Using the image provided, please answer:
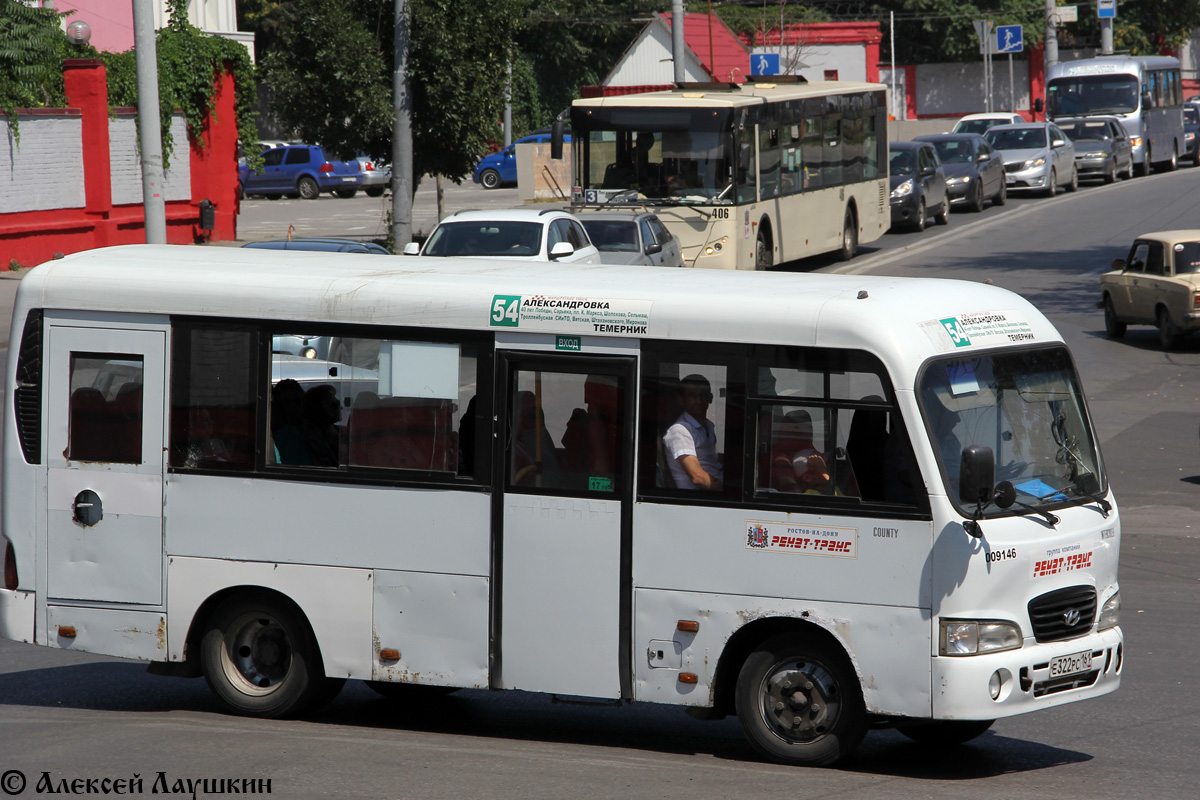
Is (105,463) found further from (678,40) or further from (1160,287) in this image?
(678,40)

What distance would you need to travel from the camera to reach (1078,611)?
686cm

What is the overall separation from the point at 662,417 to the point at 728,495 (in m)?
0.49

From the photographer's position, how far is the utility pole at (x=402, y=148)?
85.5 feet

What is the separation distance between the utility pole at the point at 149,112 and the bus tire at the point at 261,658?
1148cm

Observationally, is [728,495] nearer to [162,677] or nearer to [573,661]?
[573,661]

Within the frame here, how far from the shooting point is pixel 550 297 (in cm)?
727

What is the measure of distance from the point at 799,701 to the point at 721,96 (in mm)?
18476

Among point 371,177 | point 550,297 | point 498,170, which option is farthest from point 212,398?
point 498,170

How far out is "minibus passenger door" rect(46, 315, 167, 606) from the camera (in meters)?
7.84

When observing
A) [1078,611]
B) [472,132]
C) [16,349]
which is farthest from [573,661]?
[472,132]

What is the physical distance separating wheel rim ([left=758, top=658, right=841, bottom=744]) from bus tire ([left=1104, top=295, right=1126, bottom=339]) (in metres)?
15.9

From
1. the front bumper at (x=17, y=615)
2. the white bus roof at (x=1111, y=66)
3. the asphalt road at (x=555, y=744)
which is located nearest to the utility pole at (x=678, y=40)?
the white bus roof at (x=1111, y=66)

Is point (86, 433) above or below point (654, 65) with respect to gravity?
below

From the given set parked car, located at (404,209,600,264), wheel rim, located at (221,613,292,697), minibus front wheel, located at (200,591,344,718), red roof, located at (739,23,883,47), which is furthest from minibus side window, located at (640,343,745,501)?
red roof, located at (739,23,883,47)
